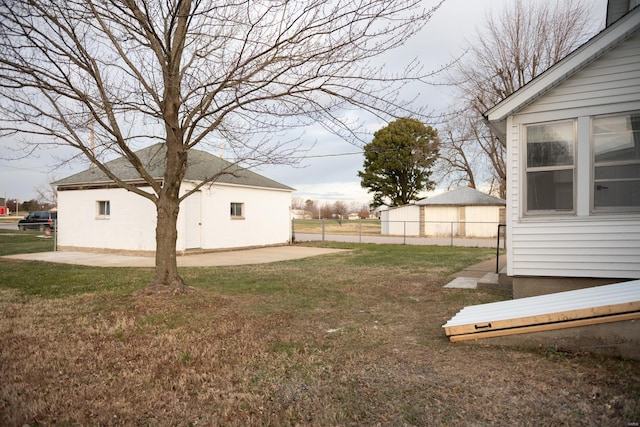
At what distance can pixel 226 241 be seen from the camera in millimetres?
18469

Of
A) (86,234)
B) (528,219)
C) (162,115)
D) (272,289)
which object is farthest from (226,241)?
(528,219)

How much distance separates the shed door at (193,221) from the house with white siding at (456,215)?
15036 millimetres

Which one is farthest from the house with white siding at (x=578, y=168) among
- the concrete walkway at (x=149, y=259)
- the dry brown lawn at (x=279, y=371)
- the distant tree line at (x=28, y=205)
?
the distant tree line at (x=28, y=205)

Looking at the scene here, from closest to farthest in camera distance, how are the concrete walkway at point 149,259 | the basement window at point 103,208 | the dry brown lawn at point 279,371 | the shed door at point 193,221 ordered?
the dry brown lawn at point 279,371 < the concrete walkway at point 149,259 < the shed door at point 193,221 < the basement window at point 103,208

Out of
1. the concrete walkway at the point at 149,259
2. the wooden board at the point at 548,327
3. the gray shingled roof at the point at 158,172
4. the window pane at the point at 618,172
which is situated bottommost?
the concrete walkway at the point at 149,259

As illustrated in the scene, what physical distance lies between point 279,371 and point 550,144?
5.78 meters

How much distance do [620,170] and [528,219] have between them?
4.84 ft

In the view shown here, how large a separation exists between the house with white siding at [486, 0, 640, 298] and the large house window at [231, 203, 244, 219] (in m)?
13.6

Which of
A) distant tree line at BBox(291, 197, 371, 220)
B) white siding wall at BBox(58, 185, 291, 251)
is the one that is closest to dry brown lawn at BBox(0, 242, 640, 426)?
white siding wall at BBox(58, 185, 291, 251)

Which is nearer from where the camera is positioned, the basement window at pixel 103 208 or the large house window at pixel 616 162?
the large house window at pixel 616 162

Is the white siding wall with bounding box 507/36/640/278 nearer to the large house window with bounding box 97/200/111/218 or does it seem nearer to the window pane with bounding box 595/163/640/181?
the window pane with bounding box 595/163/640/181

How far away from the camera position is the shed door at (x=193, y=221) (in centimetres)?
1667

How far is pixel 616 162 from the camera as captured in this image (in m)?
6.48

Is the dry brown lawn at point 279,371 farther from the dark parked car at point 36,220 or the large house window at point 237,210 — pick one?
the dark parked car at point 36,220
